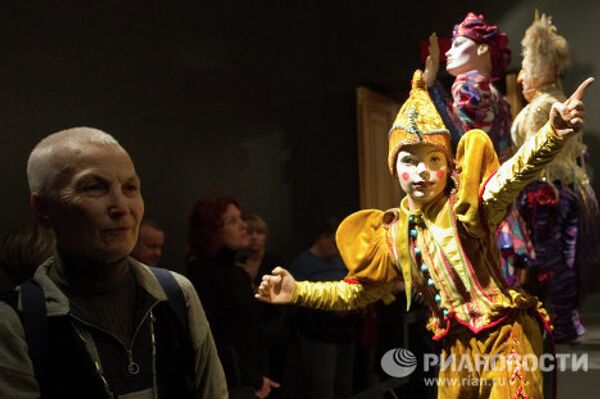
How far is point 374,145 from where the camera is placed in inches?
168

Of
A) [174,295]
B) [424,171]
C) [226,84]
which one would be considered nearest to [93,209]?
[174,295]

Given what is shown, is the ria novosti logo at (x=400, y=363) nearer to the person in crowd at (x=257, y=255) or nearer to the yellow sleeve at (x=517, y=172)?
the yellow sleeve at (x=517, y=172)

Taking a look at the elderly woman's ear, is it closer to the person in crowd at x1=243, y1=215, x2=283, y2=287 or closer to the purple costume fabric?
the person in crowd at x1=243, y1=215, x2=283, y2=287

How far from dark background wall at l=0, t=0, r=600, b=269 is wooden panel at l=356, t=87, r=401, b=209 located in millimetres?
95

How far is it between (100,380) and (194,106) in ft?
8.58

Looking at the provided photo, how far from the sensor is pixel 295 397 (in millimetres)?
3674

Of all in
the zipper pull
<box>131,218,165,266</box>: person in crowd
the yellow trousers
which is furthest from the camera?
<box>131,218,165,266</box>: person in crowd

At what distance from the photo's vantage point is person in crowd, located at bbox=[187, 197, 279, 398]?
3.00 meters

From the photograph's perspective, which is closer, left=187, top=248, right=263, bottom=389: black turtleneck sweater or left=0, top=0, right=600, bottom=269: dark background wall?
left=187, top=248, right=263, bottom=389: black turtleneck sweater

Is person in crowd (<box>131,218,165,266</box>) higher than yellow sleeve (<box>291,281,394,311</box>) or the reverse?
higher

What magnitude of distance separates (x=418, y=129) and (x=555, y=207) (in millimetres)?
1558

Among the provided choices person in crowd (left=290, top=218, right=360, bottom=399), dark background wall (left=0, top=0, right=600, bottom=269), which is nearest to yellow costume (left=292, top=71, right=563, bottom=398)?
person in crowd (left=290, top=218, right=360, bottom=399)

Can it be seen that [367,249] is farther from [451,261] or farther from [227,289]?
[227,289]

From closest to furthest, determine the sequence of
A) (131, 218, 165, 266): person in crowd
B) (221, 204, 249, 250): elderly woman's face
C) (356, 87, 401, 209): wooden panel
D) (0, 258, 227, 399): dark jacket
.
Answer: (0, 258, 227, 399): dark jacket
(221, 204, 249, 250): elderly woman's face
(131, 218, 165, 266): person in crowd
(356, 87, 401, 209): wooden panel
